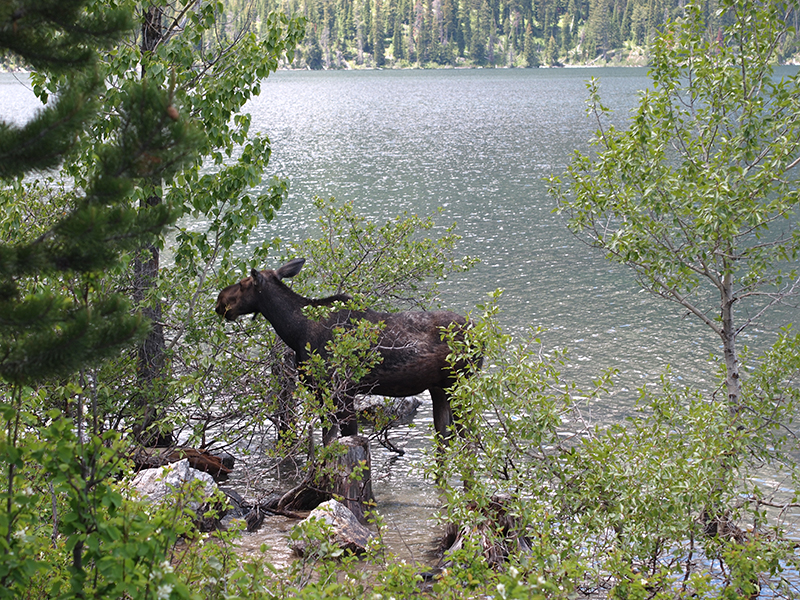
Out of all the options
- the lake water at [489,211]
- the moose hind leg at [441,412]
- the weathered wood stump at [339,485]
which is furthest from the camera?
the lake water at [489,211]

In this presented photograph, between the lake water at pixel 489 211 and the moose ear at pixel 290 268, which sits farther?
the lake water at pixel 489 211

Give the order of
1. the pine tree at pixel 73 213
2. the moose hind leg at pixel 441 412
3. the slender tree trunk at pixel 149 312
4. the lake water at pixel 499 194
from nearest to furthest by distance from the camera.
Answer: the pine tree at pixel 73 213 → the slender tree trunk at pixel 149 312 → the moose hind leg at pixel 441 412 → the lake water at pixel 499 194

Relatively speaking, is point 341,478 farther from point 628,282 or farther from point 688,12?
point 628,282

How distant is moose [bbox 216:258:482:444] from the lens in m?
12.0

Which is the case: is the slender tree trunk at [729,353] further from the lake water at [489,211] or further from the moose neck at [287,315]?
the moose neck at [287,315]

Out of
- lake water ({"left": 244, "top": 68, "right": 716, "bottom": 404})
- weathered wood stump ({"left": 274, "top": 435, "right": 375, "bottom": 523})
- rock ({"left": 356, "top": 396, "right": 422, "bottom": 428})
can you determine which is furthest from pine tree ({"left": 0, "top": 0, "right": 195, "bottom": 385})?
rock ({"left": 356, "top": 396, "right": 422, "bottom": 428})

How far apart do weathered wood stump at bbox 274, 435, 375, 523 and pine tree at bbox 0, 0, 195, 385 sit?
6.66m

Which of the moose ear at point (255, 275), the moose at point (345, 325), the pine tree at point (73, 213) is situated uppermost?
the pine tree at point (73, 213)

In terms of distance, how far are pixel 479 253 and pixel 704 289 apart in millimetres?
9758

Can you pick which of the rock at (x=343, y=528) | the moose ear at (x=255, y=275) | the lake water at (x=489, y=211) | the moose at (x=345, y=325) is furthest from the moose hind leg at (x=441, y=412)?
the moose ear at (x=255, y=275)

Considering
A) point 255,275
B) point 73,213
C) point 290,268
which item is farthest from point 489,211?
point 73,213

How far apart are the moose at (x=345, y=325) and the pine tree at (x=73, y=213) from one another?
7.42 meters

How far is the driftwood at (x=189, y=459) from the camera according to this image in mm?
11180

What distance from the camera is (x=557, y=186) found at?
479 inches
